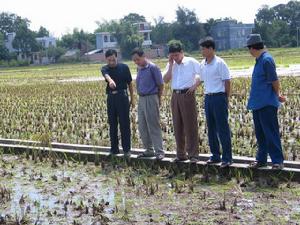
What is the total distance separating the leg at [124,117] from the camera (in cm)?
729

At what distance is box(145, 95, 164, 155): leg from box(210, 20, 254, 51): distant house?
3163 inches

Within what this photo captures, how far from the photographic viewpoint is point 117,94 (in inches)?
287

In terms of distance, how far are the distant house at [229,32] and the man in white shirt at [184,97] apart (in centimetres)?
8059

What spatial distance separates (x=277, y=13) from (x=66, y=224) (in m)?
91.5

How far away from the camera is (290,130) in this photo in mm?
9062

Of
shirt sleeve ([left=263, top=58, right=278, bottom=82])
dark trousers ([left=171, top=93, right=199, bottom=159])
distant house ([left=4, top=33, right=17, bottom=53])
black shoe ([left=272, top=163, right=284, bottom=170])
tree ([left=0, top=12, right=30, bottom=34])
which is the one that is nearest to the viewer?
shirt sleeve ([left=263, top=58, right=278, bottom=82])

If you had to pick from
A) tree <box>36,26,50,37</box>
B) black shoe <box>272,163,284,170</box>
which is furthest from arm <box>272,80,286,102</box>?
tree <box>36,26,50,37</box>

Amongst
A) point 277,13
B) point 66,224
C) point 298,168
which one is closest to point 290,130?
point 298,168

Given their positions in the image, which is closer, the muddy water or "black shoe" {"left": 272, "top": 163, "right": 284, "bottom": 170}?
the muddy water

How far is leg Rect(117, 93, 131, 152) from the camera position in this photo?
7.29 metres

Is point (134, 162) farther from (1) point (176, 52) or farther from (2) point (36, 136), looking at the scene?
(2) point (36, 136)

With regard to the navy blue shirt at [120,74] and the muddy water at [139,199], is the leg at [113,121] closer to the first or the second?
the navy blue shirt at [120,74]

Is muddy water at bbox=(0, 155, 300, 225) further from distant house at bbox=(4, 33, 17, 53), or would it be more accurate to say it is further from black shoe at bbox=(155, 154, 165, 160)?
distant house at bbox=(4, 33, 17, 53)

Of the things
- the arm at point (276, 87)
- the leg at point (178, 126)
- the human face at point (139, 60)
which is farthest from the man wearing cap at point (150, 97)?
the arm at point (276, 87)
